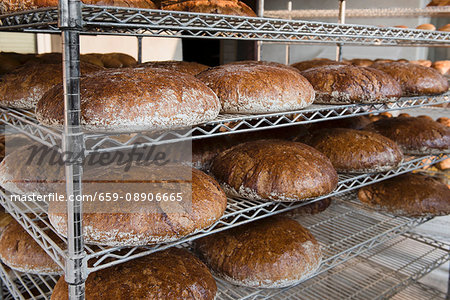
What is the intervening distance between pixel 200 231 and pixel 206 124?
0.36 m

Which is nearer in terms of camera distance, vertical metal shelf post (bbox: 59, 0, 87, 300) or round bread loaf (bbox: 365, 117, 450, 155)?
vertical metal shelf post (bbox: 59, 0, 87, 300)

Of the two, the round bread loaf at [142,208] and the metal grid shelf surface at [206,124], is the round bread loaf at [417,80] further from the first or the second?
the round bread loaf at [142,208]

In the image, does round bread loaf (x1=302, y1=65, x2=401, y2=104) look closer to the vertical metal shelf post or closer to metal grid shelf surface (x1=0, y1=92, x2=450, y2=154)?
metal grid shelf surface (x1=0, y1=92, x2=450, y2=154)

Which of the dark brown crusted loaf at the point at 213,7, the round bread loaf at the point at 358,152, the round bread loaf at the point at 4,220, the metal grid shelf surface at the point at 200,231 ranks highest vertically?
the dark brown crusted loaf at the point at 213,7

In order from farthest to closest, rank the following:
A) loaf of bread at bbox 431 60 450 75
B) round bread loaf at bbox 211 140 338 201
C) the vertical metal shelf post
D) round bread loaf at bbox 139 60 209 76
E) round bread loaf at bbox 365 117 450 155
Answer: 1. loaf of bread at bbox 431 60 450 75
2. round bread loaf at bbox 365 117 450 155
3. round bread loaf at bbox 139 60 209 76
4. round bread loaf at bbox 211 140 338 201
5. the vertical metal shelf post

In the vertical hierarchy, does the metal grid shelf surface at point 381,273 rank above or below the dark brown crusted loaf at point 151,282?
below

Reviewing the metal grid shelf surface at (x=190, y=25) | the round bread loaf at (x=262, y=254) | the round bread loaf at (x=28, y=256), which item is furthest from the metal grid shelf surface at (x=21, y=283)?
the metal grid shelf surface at (x=190, y=25)

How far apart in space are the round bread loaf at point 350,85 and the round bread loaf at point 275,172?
0.28 metres

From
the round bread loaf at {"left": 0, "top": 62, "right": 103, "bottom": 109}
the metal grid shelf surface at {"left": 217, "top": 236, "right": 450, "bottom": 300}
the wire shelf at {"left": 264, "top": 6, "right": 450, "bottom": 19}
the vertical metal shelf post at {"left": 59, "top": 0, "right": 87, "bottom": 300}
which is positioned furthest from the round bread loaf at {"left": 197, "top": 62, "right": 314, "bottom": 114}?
the wire shelf at {"left": 264, "top": 6, "right": 450, "bottom": 19}

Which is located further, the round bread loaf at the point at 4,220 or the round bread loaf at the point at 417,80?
the round bread loaf at the point at 417,80

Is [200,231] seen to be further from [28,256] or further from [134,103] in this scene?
[28,256]

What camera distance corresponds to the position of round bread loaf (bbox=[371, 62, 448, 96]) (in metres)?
2.06

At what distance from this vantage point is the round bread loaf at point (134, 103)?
1.02 m

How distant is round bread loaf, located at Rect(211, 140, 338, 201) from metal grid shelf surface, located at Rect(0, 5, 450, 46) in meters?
0.47
